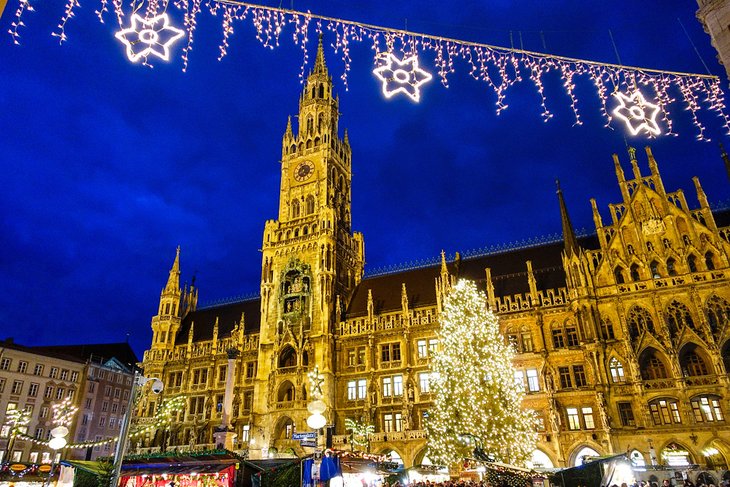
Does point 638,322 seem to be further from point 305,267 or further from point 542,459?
point 305,267

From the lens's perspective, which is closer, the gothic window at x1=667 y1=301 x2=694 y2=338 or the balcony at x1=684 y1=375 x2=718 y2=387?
the balcony at x1=684 y1=375 x2=718 y2=387

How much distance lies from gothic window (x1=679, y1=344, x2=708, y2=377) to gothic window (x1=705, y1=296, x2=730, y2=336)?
6.17 feet

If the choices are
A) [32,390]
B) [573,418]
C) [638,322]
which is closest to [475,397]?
[573,418]

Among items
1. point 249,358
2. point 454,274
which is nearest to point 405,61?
point 454,274

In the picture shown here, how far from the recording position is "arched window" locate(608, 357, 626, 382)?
32.6 meters

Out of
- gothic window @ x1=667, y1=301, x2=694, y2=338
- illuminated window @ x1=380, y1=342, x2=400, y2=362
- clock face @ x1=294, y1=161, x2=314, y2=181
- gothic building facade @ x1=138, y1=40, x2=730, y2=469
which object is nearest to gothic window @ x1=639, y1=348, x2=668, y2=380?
gothic building facade @ x1=138, y1=40, x2=730, y2=469

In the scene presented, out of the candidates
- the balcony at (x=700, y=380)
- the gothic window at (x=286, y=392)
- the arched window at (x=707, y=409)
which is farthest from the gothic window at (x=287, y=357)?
the arched window at (x=707, y=409)

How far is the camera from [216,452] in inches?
655

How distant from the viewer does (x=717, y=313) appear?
31.4m

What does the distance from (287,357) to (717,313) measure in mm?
35077

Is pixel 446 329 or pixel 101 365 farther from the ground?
pixel 101 365

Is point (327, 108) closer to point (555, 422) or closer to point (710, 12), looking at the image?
point (555, 422)

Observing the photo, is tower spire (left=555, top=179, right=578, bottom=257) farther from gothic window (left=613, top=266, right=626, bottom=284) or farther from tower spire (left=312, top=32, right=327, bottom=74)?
tower spire (left=312, top=32, right=327, bottom=74)

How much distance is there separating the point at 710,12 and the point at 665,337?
24401mm
